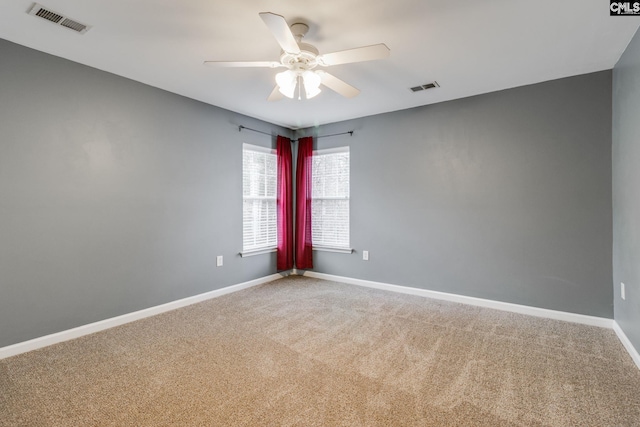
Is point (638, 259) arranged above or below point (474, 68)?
below

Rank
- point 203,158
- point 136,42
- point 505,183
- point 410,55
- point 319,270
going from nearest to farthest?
1. point 136,42
2. point 410,55
3. point 505,183
4. point 203,158
5. point 319,270

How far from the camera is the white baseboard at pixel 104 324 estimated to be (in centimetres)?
247

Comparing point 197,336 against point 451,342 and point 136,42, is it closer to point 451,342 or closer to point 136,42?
point 451,342

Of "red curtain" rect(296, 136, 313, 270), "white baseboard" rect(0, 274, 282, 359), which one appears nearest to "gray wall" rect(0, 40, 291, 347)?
"white baseboard" rect(0, 274, 282, 359)

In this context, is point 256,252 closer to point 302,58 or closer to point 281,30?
point 302,58

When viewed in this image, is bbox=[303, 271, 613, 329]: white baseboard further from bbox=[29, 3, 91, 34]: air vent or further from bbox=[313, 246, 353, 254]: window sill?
bbox=[29, 3, 91, 34]: air vent

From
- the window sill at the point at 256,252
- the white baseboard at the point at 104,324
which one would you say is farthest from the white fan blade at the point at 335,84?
the white baseboard at the point at 104,324

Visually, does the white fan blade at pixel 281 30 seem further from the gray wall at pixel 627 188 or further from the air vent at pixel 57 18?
the gray wall at pixel 627 188

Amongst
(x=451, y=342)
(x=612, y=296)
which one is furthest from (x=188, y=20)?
(x=612, y=296)

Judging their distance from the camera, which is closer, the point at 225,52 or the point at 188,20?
the point at 188,20

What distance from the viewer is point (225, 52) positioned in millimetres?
2607

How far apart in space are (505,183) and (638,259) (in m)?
1.39

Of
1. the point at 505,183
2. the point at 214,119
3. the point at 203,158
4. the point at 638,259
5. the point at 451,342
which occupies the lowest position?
the point at 451,342

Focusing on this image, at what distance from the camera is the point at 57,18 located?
2.15m
